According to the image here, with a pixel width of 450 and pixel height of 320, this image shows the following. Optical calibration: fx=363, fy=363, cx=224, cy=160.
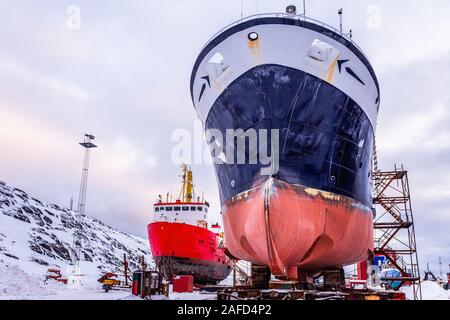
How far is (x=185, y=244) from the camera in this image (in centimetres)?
2347

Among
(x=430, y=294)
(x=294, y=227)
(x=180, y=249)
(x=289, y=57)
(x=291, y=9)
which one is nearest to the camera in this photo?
(x=294, y=227)

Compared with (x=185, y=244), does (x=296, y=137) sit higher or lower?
higher

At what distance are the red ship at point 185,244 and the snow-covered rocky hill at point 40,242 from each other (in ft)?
32.7

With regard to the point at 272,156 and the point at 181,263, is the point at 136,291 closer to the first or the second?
the point at 272,156

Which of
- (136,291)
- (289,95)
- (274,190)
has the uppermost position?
(289,95)

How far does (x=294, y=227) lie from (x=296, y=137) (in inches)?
88.1

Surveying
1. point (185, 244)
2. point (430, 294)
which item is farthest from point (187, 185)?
point (430, 294)

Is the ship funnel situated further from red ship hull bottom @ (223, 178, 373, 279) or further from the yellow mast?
the yellow mast

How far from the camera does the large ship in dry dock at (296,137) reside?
27.3ft

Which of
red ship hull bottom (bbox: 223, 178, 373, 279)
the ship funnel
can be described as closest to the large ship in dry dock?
red ship hull bottom (bbox: 223, 178, 373, 279)

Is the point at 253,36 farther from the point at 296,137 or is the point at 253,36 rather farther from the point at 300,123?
the point at 296,137

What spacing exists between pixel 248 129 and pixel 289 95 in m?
1.36
